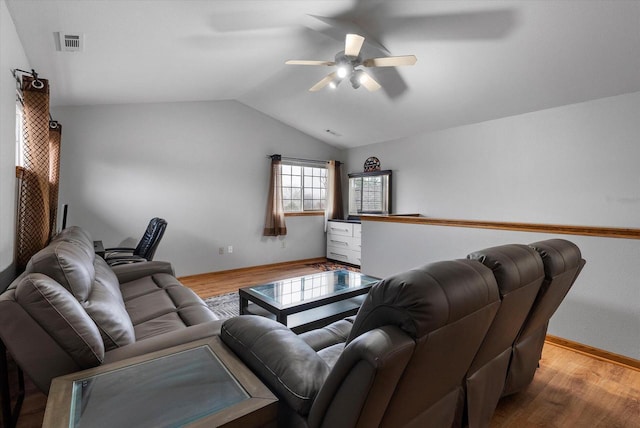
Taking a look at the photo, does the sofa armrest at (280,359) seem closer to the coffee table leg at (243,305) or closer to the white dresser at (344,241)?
the coffee table leg at (243,305)


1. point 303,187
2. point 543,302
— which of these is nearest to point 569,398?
point 543,302

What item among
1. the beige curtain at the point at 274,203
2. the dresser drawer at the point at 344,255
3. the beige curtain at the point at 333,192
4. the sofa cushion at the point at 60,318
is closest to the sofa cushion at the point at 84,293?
the sofa cushion at the point at 60,318

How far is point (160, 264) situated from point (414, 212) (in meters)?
3.75

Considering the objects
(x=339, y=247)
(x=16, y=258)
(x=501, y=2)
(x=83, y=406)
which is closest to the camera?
(x=83, y=406)

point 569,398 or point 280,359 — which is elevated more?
point 280,359

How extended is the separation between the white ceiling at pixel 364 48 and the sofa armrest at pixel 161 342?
2091 mm

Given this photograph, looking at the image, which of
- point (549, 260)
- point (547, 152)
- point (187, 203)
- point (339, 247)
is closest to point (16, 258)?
point (187, 203)

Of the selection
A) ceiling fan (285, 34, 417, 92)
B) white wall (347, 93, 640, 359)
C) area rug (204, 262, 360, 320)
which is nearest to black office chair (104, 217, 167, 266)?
area rug (204, 262, 360, 320)

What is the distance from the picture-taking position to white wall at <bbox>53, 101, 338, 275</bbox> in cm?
387

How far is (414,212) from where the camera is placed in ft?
16.8

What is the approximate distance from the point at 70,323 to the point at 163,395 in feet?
1.59

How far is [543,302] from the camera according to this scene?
5.00 feet

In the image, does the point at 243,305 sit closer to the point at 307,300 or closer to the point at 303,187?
the point at 307,300

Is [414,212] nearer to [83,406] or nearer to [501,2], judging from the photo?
[501,2]
